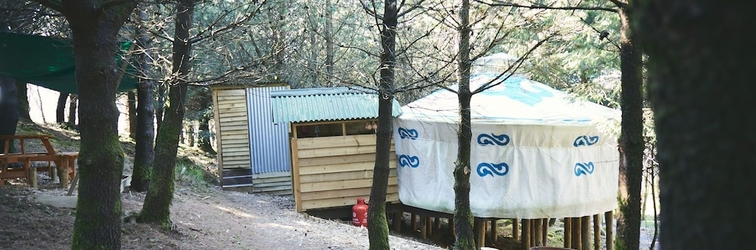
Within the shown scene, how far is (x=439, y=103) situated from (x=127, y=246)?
717cm

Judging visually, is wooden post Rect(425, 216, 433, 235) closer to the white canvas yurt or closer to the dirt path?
the white canvas yurt

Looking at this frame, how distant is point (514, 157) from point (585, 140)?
1.49 m

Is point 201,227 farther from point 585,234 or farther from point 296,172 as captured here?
point 585,234

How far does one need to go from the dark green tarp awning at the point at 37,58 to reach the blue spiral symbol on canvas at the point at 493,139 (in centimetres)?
591

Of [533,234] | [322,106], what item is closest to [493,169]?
[533,234]

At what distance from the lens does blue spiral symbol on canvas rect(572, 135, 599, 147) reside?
432 inches

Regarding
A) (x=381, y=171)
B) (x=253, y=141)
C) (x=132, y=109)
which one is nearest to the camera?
(x=381, y=171)

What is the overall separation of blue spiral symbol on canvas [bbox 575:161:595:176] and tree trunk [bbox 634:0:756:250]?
10.5 metres

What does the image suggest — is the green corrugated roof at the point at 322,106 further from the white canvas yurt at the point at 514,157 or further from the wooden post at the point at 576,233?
the wooden post at the point at 576,233

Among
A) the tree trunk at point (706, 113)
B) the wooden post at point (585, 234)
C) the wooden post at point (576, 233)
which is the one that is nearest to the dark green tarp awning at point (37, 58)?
the tree trunk at point (706, 113)

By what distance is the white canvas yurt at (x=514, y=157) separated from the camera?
34.9 feet

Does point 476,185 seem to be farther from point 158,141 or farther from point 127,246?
point 127,246

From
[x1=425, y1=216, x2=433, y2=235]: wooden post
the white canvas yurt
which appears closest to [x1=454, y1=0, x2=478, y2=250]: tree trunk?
the white canvas yurt

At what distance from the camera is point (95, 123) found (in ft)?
12.9
